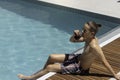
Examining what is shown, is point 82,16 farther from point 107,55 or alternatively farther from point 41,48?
point 107,55

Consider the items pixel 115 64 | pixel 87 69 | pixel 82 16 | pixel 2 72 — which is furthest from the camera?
pixel 82 16

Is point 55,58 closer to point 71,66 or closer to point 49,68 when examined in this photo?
point 49,68

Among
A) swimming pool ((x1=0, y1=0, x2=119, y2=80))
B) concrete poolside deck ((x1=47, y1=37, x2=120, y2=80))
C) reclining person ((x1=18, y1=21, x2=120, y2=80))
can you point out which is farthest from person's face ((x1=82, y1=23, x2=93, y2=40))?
swimming pool ((x1=0, y1=0, x2=119, y2=80))

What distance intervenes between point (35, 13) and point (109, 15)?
3.66 metres

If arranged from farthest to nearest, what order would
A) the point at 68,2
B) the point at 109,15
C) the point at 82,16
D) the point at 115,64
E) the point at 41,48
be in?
the point at 68,2 → the point at 82,16 → the point at 109,15 → the point at 41,48 → the point at 115,64

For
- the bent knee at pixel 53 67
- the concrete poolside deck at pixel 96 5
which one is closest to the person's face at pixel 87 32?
the bent knee at pixel 53 67

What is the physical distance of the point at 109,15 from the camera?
1206 centimetres

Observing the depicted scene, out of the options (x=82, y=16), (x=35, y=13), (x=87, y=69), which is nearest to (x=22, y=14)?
(x=35, y=13)

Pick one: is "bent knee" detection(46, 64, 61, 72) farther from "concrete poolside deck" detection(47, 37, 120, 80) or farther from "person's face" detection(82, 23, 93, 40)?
"person's face" detection(82, 23, 93, 40)

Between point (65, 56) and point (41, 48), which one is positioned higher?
point (65, 56)

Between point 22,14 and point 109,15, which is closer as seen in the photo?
point 109,15

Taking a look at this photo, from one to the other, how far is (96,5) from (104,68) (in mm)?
5911

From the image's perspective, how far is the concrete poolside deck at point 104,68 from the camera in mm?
7301

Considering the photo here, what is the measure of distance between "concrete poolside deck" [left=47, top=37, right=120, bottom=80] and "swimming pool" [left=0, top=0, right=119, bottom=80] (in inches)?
79.1
